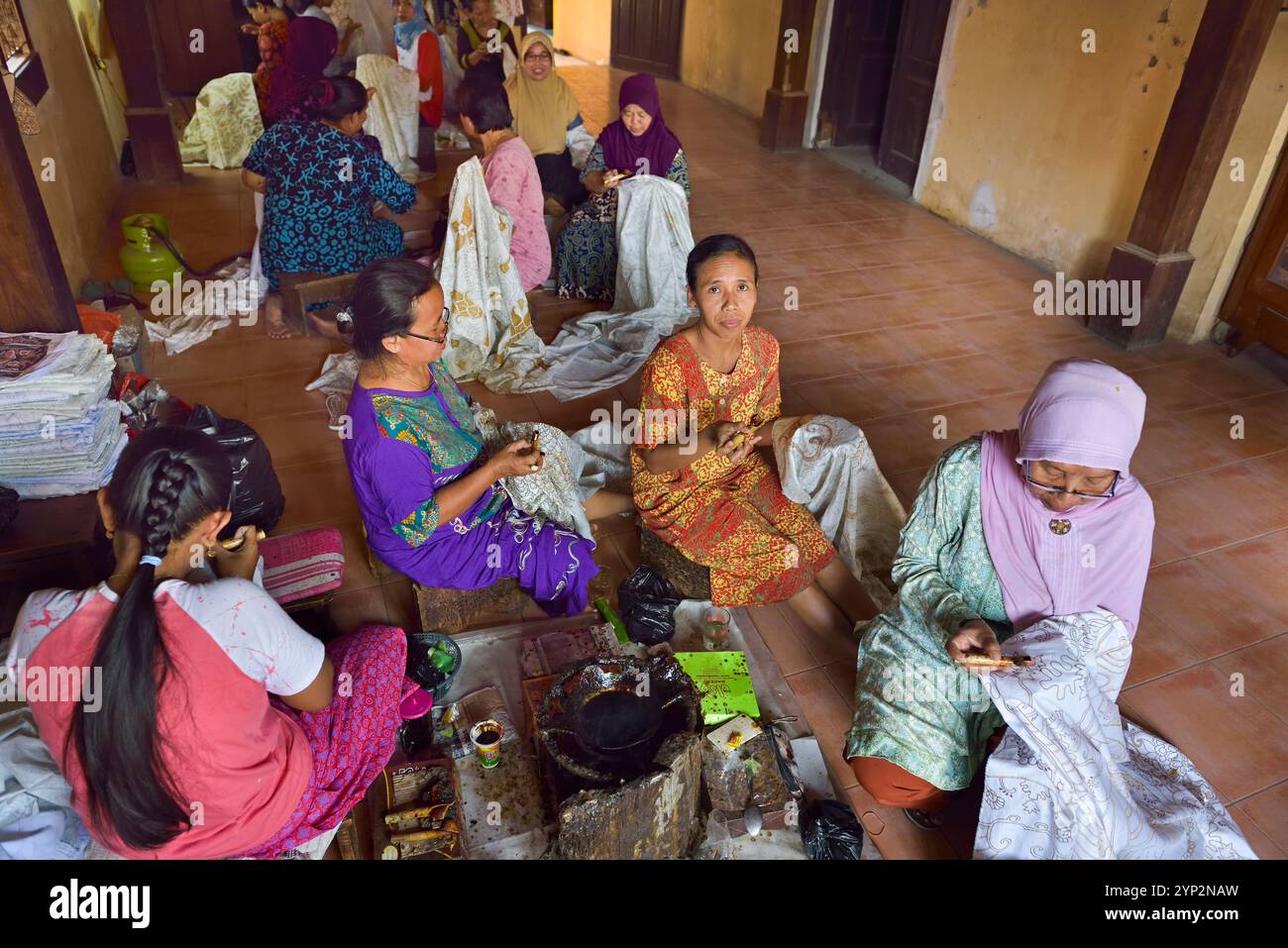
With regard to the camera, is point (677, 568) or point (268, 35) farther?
point (268, 35)

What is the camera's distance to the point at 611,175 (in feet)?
16.8

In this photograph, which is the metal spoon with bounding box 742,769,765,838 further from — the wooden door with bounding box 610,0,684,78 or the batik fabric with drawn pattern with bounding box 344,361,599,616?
the wooden door with bounding box 610,0,684,78

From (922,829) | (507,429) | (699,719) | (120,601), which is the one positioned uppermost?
(120,601)

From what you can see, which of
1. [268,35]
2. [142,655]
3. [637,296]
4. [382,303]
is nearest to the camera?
[142,655]

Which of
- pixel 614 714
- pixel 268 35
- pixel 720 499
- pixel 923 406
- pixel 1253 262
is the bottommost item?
pixel 923 406

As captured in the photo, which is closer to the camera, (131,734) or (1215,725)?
(131,734)

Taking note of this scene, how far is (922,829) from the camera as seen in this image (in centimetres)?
239

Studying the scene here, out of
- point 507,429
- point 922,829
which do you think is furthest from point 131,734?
point 922,829

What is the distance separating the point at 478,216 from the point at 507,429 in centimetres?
164

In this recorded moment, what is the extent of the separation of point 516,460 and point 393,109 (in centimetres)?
547

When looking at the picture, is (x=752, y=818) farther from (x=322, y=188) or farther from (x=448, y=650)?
(x=322, y=188)

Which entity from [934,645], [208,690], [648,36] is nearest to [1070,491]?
[934,645]

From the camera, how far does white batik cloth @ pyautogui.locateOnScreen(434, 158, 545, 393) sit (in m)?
4.12

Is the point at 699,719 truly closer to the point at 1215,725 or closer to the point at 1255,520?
the point at 1215,725
